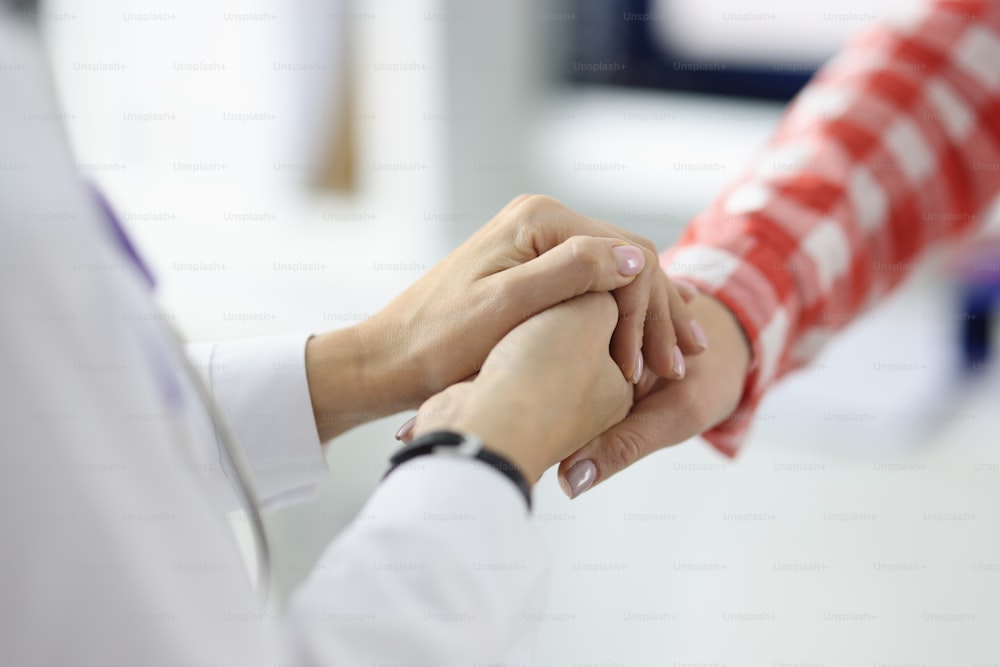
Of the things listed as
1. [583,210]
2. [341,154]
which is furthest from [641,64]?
[341,154]

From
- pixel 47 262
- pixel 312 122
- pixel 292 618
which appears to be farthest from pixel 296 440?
pixel 312 122

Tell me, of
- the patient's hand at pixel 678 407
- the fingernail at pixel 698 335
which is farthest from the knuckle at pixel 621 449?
the fingernail at pixel 698 335

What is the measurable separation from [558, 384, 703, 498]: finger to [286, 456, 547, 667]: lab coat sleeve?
0.71 ft

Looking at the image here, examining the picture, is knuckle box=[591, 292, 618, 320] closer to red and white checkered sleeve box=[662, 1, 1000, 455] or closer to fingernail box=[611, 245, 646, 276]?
fingernail box=[611, 245, 646, 276]

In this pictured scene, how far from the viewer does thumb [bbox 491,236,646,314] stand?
2.42 ft

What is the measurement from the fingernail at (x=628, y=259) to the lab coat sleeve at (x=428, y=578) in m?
0.28

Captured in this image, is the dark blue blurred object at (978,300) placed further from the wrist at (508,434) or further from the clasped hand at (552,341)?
the wrist at (508,434)

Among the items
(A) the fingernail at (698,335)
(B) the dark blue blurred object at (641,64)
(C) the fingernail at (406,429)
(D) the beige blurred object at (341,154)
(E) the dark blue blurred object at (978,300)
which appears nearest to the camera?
(C) the fingernail at (406,429)

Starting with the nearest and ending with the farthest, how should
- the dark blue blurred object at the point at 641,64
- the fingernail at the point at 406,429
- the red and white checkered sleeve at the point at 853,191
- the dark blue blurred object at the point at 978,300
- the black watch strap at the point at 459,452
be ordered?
the black watch strap at the point at 459,452 < the fingernail at the point at 406,429 < the red and white checkered sleeve at the point at 853,191 < the dark blue blurred object at the point at 978,300 < the dark blue blurred object at the point at 641,64

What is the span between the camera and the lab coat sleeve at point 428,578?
1.52 feet

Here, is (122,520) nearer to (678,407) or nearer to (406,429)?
(406,429)

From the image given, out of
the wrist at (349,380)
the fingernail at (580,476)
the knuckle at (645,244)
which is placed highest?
the knuckle at (645,244)

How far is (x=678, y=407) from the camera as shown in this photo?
32.2 inches

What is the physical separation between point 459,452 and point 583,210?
1325 mm
